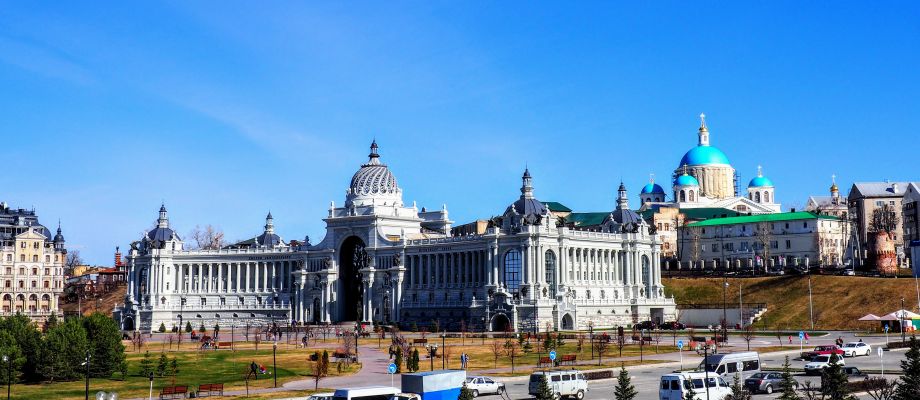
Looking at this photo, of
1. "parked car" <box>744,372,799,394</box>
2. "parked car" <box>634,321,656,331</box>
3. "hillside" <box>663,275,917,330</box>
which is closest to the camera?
"parked car" <box>744,372,799,394</box>

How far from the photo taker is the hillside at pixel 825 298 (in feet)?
427

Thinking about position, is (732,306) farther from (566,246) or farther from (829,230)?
(829,230)

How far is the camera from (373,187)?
171750mm

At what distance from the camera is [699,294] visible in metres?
160

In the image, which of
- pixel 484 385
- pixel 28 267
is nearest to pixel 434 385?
pixel 484 385

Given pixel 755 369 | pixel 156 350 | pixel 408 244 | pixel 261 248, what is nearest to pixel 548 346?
pixel 755 369

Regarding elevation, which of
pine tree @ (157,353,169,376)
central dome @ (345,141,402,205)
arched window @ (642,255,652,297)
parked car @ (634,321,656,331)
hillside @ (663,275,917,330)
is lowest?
pine tree @ (157,353,169,376)

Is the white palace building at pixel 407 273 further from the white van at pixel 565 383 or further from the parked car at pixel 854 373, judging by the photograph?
the white van at pixel 565 383

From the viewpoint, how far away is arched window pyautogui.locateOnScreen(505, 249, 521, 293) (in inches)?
5719

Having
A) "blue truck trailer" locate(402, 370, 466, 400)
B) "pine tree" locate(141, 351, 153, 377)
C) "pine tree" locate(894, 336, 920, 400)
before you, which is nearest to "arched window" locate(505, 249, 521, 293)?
"pine tree" locate(141, 351, 153, 377)

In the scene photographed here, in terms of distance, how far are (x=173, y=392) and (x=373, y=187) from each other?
10929cm

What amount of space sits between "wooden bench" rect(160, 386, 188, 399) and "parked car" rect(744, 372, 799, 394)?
33.2 meters

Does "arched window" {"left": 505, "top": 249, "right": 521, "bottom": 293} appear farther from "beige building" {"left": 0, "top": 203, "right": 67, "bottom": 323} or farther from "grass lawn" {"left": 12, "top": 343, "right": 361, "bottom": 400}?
"beige building" {"left": 0, "top": 203, "right": 67, "bottom": 323}

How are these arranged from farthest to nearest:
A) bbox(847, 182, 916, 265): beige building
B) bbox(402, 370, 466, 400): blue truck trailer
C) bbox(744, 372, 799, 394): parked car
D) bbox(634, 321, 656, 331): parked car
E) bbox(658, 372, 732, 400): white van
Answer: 1. bbox(847, 182, 916, 265): beige building
2. bbox(634, 321, 656, 331): parked car
3. bbox(744, 372, 799, 394): parked car
4. bbox(402, 370, 466, 400): blue truck trailer
5. bbox(658, 372, 732, 400): white van
